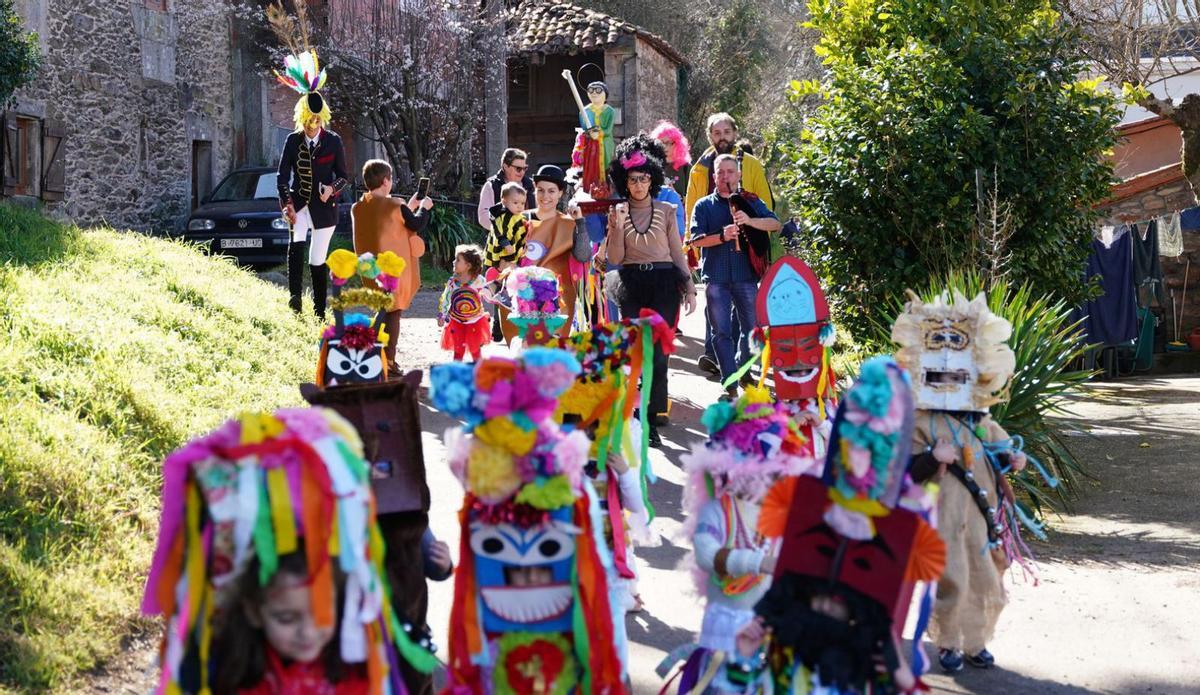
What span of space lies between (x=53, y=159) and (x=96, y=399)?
11.8 meters

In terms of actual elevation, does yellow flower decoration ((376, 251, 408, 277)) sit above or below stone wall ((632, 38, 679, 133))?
below

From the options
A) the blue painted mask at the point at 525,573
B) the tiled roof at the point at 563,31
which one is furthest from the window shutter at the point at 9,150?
the blue painted mask at the point at 525,573

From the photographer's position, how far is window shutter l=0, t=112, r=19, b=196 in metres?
16.4

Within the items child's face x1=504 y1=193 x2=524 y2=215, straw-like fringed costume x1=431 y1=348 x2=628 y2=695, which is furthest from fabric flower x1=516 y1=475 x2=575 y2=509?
child's face x1=504 y1=193 x2=524 y2=215

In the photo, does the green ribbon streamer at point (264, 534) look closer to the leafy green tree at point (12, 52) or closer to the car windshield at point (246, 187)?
the leafy green tree at point (12, 52)

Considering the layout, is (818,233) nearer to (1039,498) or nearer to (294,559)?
(1039,498)

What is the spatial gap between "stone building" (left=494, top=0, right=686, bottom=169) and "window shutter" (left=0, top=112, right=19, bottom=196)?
10975 mm

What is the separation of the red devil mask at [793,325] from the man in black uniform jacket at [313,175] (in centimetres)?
549

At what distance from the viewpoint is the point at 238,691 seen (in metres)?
3.04

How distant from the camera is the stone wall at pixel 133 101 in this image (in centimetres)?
1784

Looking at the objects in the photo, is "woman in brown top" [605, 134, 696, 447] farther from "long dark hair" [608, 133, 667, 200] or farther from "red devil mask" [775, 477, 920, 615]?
"red devil mask" [775, 477, 920, 615]

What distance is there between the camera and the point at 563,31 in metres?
27.7

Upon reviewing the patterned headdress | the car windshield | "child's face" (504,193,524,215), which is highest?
the car windshield

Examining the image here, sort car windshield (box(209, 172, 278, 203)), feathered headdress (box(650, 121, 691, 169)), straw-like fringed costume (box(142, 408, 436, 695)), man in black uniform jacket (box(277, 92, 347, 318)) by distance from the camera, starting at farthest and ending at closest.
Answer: car windshield (box(209, 172, 278, 203)) → feathered headdress (box(650, 121, 691, 169)) → man in black uniform jacket (box(277, 92, 347, 318)) → straw-like fringed costume (box(142, 408, 436, 695))
